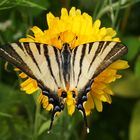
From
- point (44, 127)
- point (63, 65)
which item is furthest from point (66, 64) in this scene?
point (44, 127)

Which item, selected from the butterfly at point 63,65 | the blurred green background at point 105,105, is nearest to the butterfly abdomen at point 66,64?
the butterfly at point 63,65

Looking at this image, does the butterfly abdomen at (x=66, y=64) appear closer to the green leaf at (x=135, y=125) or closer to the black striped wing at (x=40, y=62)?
the black striped wing at (x=40, y=62)

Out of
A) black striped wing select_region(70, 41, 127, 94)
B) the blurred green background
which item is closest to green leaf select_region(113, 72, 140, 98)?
the blurred green background

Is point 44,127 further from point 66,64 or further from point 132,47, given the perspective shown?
point 132,47

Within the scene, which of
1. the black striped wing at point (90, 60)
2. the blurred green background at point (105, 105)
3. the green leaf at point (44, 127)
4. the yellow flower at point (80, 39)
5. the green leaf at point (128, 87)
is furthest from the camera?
the green leaf at point (128, 87)

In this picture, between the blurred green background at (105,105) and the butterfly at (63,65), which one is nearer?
the butterfly at (63,65)

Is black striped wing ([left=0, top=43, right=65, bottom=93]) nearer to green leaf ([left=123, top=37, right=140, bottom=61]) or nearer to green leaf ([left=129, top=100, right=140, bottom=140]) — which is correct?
green leaf ([left=123, top=37, right=140, bottom=61])
